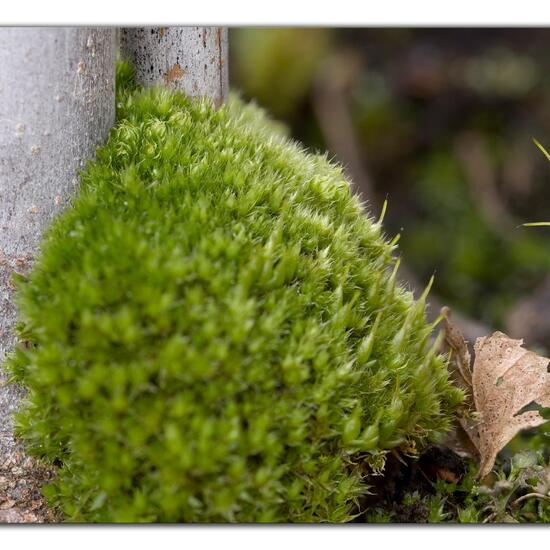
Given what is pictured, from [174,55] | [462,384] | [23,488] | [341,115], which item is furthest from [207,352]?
[341,115]

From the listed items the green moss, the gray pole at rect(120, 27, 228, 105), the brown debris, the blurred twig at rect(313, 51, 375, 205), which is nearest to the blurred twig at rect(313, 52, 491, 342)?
the blurred twig at rect(313, 51, 375, 205)

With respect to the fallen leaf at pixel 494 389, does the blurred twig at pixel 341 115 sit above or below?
below

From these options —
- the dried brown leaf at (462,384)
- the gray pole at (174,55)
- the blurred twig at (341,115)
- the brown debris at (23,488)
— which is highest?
the gray pole at (174,55)

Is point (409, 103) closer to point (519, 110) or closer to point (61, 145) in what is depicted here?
point (519, 110)

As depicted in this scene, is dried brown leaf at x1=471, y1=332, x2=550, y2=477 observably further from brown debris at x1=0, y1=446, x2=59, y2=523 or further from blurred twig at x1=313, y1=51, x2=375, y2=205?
blurred twig at x1=313, y1=51, x2=375, y2=205

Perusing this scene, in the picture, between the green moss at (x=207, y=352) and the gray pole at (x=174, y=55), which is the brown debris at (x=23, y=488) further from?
the gray pole at (x=174, y=55)

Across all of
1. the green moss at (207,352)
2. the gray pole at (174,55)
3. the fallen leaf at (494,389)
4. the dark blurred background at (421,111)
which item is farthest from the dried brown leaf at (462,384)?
the dark blurred background at (421,111)
